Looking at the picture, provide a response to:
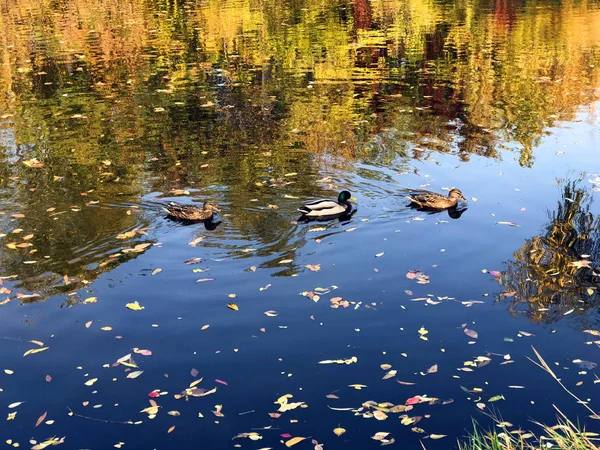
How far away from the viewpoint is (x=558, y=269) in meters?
9.33

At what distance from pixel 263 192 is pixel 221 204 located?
80 cm

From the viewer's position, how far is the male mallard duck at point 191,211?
1059cm

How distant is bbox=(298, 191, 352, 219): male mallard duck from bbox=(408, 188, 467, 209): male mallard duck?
3.75ft

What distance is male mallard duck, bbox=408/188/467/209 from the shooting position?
11109 mm

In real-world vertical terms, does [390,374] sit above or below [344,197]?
below

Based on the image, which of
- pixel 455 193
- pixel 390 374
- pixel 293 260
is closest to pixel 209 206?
pixel 293 260

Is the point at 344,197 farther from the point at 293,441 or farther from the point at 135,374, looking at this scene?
the point at 293,441

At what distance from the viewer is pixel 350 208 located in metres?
11.2

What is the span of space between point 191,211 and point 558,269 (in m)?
5.41

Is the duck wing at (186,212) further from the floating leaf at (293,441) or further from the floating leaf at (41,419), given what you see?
the floating leaf at (293,441)

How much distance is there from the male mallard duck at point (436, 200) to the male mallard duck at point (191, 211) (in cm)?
334

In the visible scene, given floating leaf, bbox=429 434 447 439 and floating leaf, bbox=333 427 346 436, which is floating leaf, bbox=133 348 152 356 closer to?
floating leaf, bbox=333 427 346 436

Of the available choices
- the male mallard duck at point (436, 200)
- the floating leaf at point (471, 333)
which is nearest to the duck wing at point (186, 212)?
the male mallard duck at point (436, 200)

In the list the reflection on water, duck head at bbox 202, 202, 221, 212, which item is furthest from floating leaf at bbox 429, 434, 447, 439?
duck head at bbox 202, 202, 221, 212
